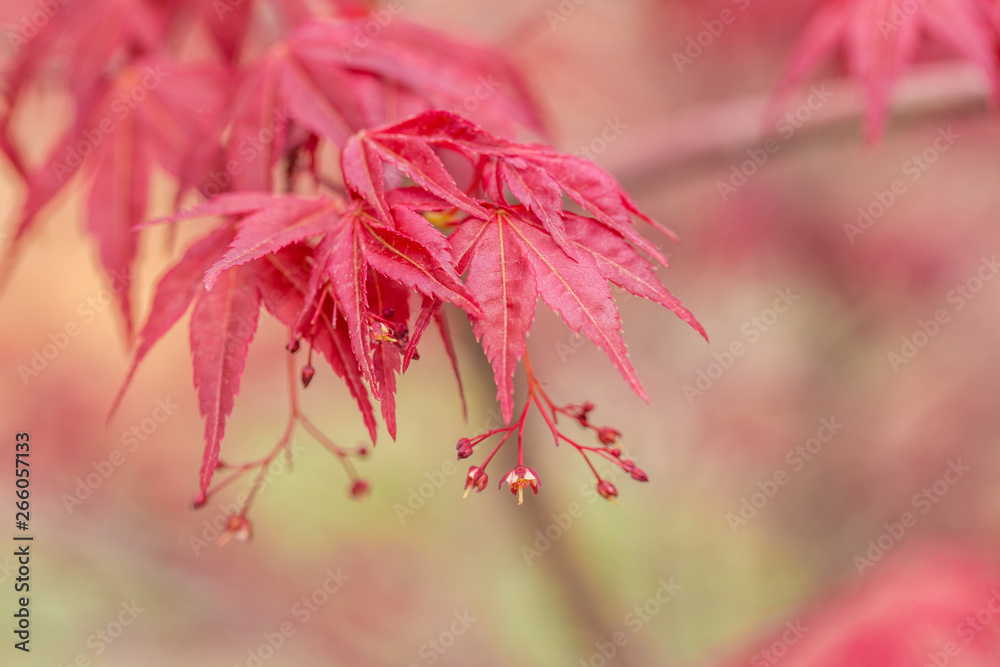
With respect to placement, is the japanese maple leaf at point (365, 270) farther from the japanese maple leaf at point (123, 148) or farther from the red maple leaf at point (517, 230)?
the japanese maple leaf at point (123, 148)

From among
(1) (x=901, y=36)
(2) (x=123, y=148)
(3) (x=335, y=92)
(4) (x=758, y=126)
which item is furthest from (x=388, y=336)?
(4) (x=758, y=126)

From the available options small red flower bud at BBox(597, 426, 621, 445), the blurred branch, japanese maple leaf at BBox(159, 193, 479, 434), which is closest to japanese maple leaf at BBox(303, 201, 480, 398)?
japanese maple leaf at BBox(159, 193, 479, 434)

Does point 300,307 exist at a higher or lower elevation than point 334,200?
lower

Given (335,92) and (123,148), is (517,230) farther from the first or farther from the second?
(123,148)

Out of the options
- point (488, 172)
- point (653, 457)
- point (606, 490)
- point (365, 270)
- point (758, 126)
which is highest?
point (758, 126)

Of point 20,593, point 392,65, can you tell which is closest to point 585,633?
point 392,65

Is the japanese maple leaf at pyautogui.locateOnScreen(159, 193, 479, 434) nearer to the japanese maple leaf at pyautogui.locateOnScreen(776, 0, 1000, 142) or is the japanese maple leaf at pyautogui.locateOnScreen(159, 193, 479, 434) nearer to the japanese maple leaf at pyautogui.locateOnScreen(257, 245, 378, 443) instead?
the japanese maple leaf at pyautogui.locateOnScreen(257, 245, 378, 443)

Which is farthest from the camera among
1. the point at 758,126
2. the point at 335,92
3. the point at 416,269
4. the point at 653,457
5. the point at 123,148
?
the point at 653,457
